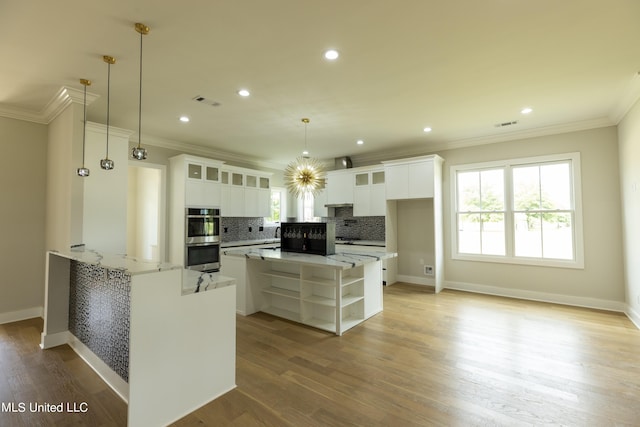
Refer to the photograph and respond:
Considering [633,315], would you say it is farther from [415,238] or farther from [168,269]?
[168,269]

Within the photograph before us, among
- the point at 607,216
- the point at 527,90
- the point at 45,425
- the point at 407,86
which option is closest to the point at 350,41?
the point at 407,86

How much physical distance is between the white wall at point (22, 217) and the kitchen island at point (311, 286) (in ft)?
8.38

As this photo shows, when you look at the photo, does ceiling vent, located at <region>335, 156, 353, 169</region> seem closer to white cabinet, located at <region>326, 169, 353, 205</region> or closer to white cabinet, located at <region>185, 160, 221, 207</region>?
white cabinet, located at <region>326, 169, 353, 205</region>

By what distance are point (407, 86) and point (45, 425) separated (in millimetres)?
4137

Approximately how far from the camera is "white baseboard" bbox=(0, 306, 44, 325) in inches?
151

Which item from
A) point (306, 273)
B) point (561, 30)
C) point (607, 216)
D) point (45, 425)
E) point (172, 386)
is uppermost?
point (561, 30)

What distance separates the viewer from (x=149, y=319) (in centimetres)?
185

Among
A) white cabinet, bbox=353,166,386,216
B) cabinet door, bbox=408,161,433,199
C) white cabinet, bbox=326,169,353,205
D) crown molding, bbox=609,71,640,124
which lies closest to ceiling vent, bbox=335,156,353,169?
white cabinet, bbox=326,169,353,205

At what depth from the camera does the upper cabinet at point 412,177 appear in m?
5.38

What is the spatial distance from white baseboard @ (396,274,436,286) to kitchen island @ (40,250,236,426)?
4477mm

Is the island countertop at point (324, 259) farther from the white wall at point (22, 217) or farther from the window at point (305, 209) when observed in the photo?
the window at point (305, 209)

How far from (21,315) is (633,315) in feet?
26.4

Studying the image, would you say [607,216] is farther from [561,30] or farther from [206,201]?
[206,201]

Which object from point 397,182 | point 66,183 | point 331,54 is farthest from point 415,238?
point 66,183
